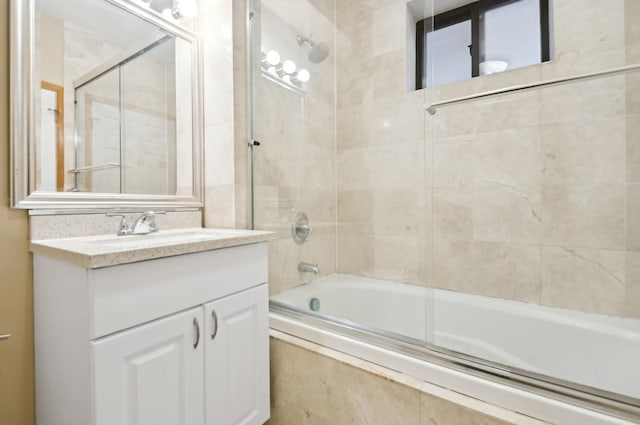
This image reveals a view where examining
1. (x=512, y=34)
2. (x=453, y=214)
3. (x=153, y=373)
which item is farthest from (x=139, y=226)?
(x=512, y=34)

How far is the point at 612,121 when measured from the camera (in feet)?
4.58

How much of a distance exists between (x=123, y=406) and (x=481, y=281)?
169cm

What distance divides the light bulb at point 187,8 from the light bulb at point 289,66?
1.65 ft

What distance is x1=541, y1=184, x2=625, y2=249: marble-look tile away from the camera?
1.41m

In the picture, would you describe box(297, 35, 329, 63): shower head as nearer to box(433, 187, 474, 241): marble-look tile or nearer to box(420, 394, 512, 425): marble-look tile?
box(433, 187, 474, 241): marble-look tile

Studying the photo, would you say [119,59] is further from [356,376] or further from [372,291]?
[372,291]

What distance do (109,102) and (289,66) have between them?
3.11ft

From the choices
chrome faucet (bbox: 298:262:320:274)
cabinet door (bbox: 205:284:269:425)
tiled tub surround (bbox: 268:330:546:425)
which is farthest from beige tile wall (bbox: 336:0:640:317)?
cabinet door (bbox: 205:284:269:425)

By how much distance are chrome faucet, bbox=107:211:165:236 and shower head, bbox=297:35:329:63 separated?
1328mm

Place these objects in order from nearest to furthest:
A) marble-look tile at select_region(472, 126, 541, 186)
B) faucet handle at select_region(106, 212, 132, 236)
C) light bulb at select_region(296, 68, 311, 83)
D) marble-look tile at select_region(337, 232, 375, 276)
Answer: faucet handle at select_region(106, 212, 132, 236) < marble-look tile at select_region(472, 126, 541, 186) < light bulb at select_region(296, 68, 311, 83) < marble-look tile at select_region(337, 232, 375, 276)

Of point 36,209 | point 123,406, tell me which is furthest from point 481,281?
point 36,209

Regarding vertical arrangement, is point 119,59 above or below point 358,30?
below

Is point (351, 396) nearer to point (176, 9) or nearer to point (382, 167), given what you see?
point (382, 167)

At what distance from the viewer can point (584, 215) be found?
4.83 ft
